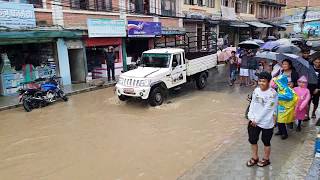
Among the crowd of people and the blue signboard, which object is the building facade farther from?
the crowd of people

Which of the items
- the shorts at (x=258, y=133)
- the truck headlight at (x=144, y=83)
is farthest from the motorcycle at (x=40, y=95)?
the shorts at (x=258, y=133)

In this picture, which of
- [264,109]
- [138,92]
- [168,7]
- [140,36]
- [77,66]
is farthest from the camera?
[168,7]

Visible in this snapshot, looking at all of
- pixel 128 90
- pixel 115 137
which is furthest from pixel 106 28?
pixel 115 137

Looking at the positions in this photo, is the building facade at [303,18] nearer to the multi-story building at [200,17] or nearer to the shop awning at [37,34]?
the multi-story building at [200,17]

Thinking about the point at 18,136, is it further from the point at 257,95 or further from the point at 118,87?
the point at 257,95

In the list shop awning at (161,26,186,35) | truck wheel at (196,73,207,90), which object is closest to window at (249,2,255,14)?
shop awning at (161,26,186,35)

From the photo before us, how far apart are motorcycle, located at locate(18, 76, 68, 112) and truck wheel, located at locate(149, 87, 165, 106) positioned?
3.99 meters

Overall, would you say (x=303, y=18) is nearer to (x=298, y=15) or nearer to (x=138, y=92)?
(x=298, y=15)

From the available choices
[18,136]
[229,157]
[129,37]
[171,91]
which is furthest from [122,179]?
[129,37]

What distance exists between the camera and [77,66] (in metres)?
17.0

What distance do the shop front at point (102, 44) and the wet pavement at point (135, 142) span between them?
5697 millimetres

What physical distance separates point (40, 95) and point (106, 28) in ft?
22.6

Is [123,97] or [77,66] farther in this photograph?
[77,66]

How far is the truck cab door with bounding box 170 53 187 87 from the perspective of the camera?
12188 millimetres
